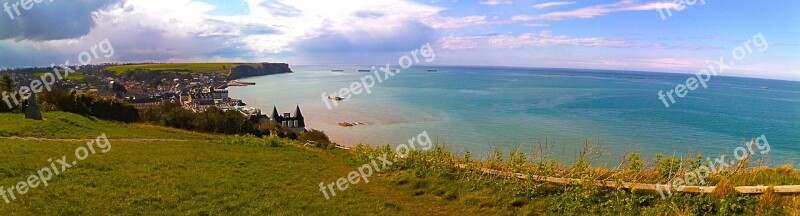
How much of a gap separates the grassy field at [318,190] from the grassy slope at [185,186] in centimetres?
3

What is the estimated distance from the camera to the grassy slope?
9766 millimetres

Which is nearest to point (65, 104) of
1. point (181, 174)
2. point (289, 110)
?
point (181, 174)

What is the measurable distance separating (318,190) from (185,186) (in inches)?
136

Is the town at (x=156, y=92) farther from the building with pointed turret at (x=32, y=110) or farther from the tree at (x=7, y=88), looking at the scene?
the building with pointed turret at (x=32, y=110)

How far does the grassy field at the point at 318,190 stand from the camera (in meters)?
9.09

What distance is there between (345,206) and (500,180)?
13.8ft

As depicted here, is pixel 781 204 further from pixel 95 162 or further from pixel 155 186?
pixel 95 162

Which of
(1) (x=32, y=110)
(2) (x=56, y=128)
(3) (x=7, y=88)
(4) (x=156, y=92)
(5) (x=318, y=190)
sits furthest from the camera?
(4) (x=156, y=92)

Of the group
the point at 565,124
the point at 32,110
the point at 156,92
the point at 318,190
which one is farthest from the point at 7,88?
the point at 156,92

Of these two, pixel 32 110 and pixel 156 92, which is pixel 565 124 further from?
pixel 156 92

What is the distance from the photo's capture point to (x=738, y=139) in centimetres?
5406

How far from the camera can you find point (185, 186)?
11516 mm

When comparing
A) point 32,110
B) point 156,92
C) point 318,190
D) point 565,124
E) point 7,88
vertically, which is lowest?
point 565,124

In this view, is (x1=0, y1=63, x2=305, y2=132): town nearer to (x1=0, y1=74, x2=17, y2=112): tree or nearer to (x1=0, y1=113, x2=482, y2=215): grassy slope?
(x1=0, y1=74, x2=17, y2=112): tree
